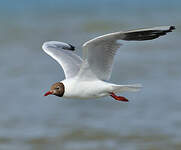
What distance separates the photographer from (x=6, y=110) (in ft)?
39.4

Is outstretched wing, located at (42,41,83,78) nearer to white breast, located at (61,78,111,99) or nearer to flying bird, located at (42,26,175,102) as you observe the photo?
flying bird, located at (42,26,175,102)

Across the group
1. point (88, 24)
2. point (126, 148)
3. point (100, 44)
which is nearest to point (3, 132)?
point (126, 148)

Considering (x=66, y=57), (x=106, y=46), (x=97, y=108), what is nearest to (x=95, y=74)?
(x=106, y=46)

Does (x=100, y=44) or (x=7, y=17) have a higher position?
(x=100, y=44)

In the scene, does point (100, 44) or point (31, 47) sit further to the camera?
point (31, 47)

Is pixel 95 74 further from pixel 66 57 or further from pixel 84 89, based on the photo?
pixel 66 57

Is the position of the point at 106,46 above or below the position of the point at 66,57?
above

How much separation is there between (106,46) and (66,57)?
0.97 metres

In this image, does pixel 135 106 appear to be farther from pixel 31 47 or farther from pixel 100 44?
pixel 31 47

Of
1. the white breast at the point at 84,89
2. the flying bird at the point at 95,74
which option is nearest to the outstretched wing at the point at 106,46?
the flying bird at the point at 95,74

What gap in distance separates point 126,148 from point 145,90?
8.11ft

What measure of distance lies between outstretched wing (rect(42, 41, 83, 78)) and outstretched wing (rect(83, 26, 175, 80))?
319 mm

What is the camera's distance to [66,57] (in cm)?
Answer: 710

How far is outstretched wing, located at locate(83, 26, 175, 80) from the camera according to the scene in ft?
19.5
